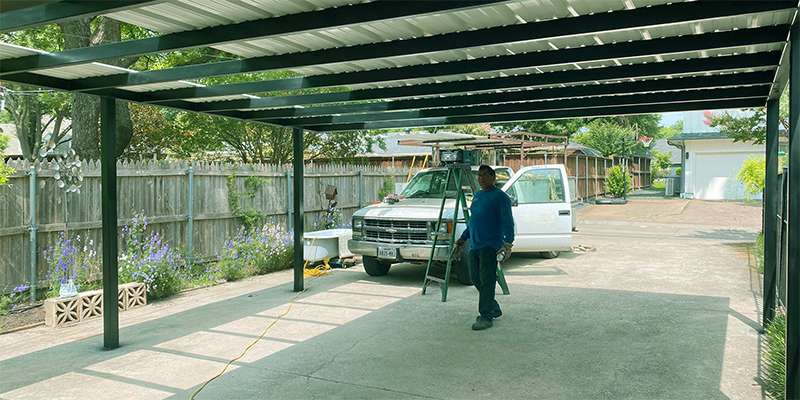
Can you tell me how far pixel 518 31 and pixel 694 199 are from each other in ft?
96.9

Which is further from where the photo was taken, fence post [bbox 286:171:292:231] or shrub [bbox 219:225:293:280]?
fence post [bbox 286:171:292:231]

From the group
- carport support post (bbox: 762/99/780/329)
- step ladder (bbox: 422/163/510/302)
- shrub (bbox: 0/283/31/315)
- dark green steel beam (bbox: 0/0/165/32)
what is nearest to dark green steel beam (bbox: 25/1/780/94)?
dark green steel beam (bbox: 0/0/165/32)

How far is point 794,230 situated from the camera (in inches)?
157

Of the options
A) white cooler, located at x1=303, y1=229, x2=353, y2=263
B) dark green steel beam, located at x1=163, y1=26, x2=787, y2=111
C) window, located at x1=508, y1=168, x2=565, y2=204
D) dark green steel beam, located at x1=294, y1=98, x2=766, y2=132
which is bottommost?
white cooler, located at x1=303, y1=229, x2=353, y2=263

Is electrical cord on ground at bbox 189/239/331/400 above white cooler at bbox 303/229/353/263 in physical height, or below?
below

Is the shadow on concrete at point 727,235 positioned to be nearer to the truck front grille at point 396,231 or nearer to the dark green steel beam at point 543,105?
the truck front grille at point 396,231

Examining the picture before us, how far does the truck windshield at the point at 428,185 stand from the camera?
10938 millimetres

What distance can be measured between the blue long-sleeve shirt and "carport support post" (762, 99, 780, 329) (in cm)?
279

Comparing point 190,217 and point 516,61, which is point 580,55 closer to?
point 516,61

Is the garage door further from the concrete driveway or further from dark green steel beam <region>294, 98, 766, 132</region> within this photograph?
dark green steel beam <region>294, 98, 766, 132</region>

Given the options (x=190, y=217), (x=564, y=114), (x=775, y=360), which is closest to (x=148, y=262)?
(x=190, y=217)

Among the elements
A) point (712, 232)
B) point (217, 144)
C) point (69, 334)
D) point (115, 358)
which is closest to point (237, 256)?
point (69, 334)

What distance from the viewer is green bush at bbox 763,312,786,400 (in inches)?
188

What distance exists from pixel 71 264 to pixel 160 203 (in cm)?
206
